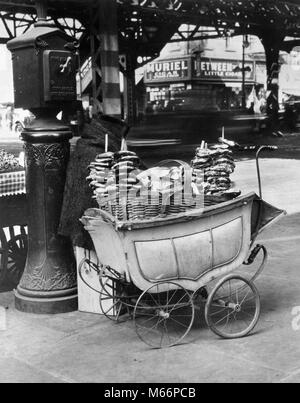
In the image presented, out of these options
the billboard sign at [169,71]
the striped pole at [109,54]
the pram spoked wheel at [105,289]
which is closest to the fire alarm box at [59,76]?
the pram spoked wheel at [105,289]

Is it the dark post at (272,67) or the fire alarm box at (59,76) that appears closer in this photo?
the fire alarm box at (59,76)

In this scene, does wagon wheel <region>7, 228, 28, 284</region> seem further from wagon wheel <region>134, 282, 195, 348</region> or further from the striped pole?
the striped pole

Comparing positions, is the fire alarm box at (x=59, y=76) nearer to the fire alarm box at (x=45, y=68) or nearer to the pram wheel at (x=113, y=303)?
the fire alarm box at (x=45, y=68)

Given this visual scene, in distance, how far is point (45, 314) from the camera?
5082mm

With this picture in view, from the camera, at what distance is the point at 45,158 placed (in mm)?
5051

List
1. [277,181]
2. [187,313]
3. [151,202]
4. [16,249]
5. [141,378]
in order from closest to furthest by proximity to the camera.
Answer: [141,378]
[151,202]
[187,313]
[16,249]
[277,181]

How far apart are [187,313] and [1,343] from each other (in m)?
1.49

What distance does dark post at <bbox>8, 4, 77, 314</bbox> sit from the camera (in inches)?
197

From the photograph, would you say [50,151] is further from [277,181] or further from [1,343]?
[277,181]

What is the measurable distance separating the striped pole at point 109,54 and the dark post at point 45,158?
1174cm

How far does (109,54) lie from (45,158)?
1249cm

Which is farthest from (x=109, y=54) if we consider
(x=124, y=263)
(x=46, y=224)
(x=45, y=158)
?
(x=124, y=263)

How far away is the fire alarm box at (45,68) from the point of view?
4.96m
